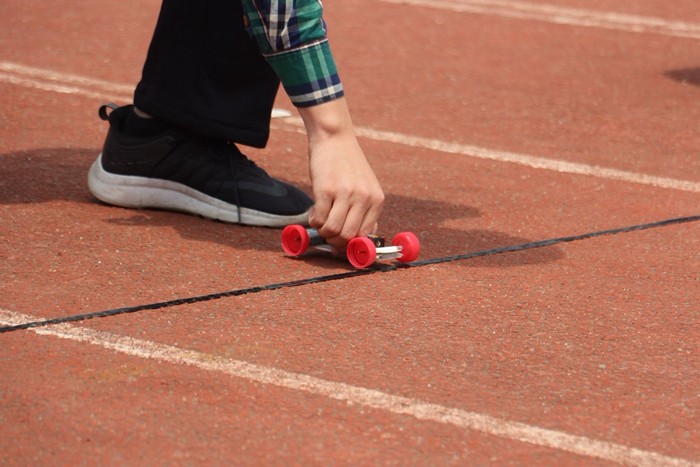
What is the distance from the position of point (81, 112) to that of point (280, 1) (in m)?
2.28

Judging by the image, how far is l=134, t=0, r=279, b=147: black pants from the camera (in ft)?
12.4

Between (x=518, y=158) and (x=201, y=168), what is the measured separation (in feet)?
5.01

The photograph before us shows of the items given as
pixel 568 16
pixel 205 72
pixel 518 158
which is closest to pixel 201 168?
pixel 205 72

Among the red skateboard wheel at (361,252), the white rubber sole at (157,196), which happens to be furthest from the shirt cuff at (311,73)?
the white rubber sole at (157,196)

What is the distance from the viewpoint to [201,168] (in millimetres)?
3881

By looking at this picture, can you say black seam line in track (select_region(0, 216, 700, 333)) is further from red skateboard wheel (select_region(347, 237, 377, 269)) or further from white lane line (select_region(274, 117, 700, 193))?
white lane line (select_region(274, 117, 700, 193))

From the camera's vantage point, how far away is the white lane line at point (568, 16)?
7.89 m

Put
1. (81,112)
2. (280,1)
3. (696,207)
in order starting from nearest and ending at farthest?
1. (280,1)
2. (696,207)
3. (81,112)

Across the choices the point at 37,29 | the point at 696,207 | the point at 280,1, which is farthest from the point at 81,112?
the point at 696,207

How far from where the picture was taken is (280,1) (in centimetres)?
310

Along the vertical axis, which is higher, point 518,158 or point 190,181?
point 190,181

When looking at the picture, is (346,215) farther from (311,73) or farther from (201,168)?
(201,168)

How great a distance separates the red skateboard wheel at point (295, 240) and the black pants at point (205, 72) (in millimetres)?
486

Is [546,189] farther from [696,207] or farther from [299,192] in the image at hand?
[299,192]
